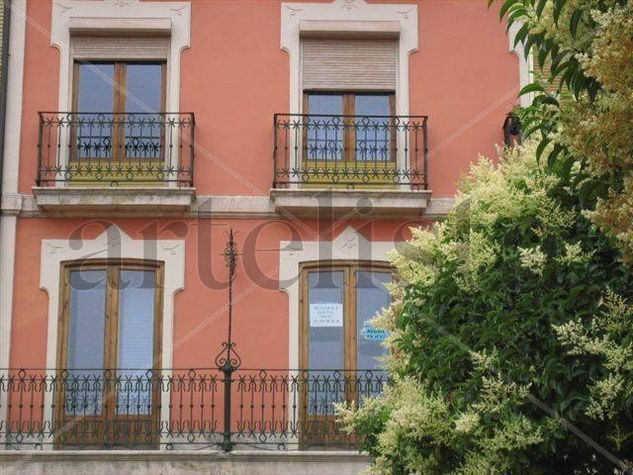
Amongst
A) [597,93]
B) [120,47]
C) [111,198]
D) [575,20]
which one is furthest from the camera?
[120,47]

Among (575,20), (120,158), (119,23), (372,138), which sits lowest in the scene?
(575,20)

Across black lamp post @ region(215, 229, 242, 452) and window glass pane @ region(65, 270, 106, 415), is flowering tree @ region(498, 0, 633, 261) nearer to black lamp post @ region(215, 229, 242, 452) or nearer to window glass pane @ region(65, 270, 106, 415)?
black lamp post @ region(215, 229, 242, 452)

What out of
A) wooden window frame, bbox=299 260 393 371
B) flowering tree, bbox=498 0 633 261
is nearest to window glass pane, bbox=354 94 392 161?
wooden window frame, bbox=299 260 393 371

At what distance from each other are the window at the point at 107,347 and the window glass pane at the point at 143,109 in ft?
5.33

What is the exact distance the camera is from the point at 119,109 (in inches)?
614

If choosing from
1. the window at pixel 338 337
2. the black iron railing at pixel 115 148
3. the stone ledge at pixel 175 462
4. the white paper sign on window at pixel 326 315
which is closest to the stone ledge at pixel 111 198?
the black iron railing at pixel 115 148

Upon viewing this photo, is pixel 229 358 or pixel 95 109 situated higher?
pixel 95 109

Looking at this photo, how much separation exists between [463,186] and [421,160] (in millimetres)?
7051

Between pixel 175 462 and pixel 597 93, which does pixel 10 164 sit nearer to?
pixel 175 462

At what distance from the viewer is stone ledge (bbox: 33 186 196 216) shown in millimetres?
14594

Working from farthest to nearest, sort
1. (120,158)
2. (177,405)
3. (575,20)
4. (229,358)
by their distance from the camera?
(120,158)
(177,405)
(229,358)
(575,20)

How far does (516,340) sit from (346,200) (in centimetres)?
835

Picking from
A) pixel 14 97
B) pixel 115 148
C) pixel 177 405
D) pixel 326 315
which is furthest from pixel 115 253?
pixel 326 315

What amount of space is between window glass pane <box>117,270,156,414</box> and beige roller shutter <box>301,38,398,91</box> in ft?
12.1
